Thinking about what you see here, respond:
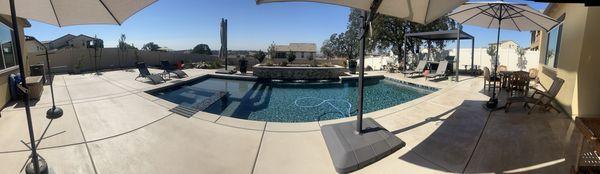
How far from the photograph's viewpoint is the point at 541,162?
10.6 ft

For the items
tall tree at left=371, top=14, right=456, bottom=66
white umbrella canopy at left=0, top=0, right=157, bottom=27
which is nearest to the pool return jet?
white umbrella canopy at left=0, top=0, right=157, bottom=27

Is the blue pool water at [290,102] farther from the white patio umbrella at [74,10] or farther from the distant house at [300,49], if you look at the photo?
the distant house at [300,49]

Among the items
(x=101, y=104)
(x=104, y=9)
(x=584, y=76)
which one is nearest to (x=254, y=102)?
(x=101, y=104)

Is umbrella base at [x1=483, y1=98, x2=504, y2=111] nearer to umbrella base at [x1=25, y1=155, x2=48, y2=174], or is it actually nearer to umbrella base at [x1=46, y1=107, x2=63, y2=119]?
umbrella base at [x1=25, y1=155, x2=48, y2=174]

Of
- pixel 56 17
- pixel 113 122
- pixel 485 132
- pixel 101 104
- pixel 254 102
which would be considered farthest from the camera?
pixel 254 102

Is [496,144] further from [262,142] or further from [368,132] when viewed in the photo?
[262,142]

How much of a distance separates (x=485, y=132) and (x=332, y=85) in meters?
8.40

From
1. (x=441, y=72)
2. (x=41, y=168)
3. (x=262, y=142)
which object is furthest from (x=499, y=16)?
(x=41, y=168)

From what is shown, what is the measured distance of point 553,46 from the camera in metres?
8.44

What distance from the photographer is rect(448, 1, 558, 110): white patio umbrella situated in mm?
5902

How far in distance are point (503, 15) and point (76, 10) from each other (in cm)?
819

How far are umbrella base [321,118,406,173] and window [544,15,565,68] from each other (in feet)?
23.1

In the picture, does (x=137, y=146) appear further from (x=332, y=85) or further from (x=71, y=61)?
(x=71, y=61)

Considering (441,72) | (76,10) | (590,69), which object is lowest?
(441,72)
